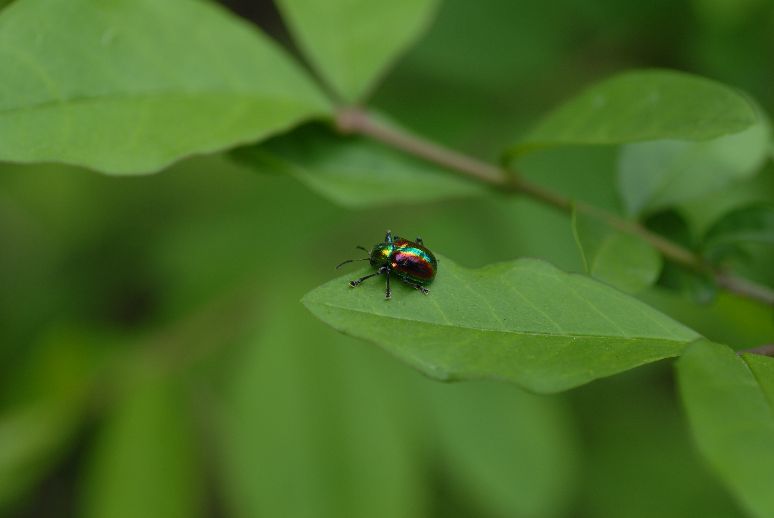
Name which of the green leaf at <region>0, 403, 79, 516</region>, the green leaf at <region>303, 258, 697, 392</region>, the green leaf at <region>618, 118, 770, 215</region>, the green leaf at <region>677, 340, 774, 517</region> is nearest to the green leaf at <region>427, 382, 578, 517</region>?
the green leaf at <region>618, 118, 770, 215</region>

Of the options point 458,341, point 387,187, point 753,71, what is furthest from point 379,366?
point 753,71

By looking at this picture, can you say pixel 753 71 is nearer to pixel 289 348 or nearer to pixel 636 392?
pixel 636 392

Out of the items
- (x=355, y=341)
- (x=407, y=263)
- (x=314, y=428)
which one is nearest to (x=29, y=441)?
(x=314, y=428)

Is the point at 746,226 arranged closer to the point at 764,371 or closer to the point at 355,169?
the point at 764,371

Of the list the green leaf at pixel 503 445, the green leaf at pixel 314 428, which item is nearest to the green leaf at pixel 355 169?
the green leaf at pixel 314 428

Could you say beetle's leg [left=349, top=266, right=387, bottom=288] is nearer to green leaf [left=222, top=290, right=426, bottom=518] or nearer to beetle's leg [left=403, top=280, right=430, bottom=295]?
beetle's leg [left=403, top=280, right=430, bottom=295]
